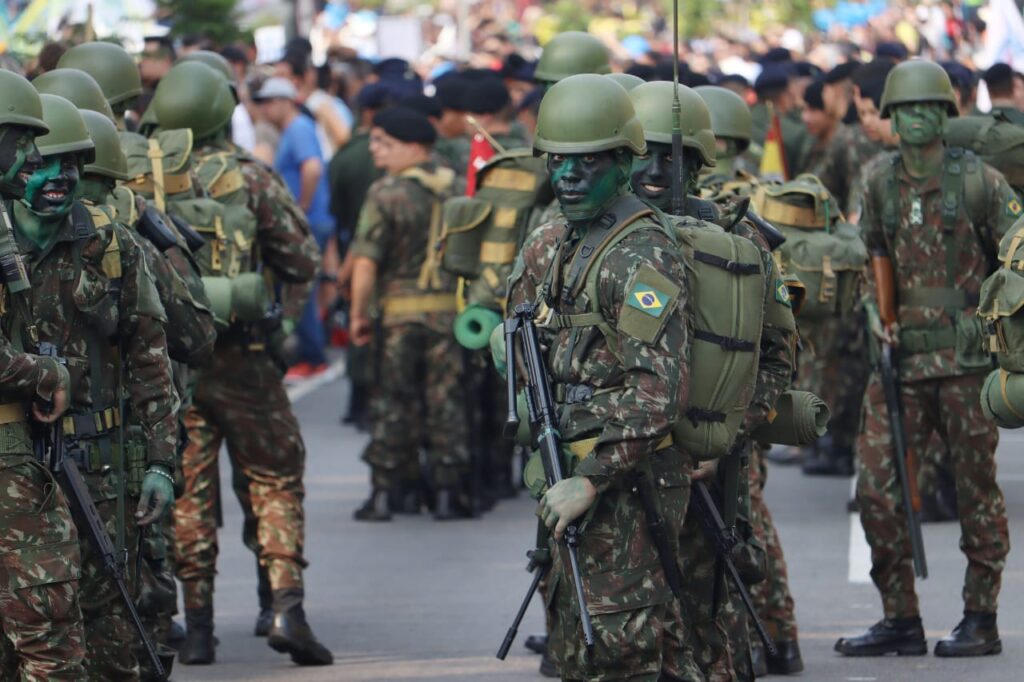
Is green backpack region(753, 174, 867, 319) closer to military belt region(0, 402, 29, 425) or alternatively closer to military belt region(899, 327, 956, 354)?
military belt region(899, 327, 956, 354)

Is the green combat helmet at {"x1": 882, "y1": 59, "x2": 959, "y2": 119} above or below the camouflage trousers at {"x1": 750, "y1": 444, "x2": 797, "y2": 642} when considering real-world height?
above

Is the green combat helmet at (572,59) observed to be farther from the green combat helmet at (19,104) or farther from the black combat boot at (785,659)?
the green combat helmet at (19,104)

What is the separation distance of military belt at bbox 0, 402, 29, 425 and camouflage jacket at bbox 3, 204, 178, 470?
210 millimetres

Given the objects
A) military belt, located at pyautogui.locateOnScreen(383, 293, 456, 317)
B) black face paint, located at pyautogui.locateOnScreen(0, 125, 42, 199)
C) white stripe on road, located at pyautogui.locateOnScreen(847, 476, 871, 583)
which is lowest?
white stripe on road, located at pyautogui.locateOnScreen(847, 476, 871, 583)

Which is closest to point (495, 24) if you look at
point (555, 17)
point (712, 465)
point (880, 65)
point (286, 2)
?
point (286, 2)

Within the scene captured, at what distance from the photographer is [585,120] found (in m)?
6.27

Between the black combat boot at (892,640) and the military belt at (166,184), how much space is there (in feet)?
10.5

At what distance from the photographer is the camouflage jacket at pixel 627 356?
606cm

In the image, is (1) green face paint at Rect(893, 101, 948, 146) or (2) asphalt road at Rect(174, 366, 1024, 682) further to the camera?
(1) green face paint at Rect(893, 101, 948, 146)

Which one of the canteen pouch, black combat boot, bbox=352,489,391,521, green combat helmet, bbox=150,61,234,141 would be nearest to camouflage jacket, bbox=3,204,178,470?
green combat helmet, bbox=150,61,234,141

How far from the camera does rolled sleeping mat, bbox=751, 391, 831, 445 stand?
7.27 metres

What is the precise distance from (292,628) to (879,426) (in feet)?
8.08

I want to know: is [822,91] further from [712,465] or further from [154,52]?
[712,465]

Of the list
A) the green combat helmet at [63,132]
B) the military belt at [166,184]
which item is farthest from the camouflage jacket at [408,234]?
the green combat helmet at [63,132]
